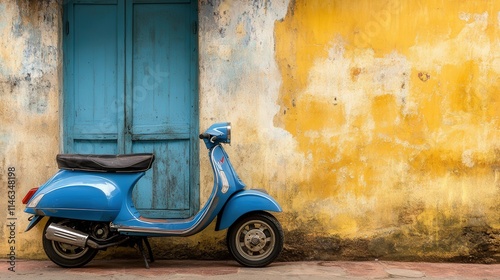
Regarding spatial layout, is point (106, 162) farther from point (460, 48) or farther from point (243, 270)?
point (460, 48)

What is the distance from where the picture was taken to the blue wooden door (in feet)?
28.6

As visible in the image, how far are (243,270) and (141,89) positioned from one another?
7.75 ft

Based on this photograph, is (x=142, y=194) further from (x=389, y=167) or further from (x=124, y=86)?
(x=389, y=167)

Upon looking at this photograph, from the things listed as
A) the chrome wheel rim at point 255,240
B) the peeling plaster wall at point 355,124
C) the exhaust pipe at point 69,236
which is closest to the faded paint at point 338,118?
the peeling plaster wall at point 355,124

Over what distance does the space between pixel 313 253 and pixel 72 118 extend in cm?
303

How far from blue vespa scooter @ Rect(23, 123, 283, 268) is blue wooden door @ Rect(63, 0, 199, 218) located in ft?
Answer: 2.78

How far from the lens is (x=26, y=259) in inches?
334

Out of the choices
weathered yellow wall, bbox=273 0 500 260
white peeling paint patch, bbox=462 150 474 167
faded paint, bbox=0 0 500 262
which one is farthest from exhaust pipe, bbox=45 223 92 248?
white peeling paint patch, bbox=462 150 474 167

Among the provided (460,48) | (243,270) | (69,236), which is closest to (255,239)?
(243,270)

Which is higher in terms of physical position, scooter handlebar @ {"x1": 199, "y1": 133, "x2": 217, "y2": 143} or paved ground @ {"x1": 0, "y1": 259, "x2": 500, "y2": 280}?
scooter handlebar @ {"x1": 199, "y1": 133, "x2": 217, "y2": 143}

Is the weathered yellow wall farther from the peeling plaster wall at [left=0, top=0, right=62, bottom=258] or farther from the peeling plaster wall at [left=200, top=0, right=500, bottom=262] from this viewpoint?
the peeling plaster wall at [left=0, top=0, right=62, bottom=258]

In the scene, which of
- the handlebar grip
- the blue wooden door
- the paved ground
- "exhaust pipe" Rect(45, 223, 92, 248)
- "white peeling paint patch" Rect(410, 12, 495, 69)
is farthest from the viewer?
the blue wooden door

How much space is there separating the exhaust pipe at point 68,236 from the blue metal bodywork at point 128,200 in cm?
15

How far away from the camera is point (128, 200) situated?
7863mm
